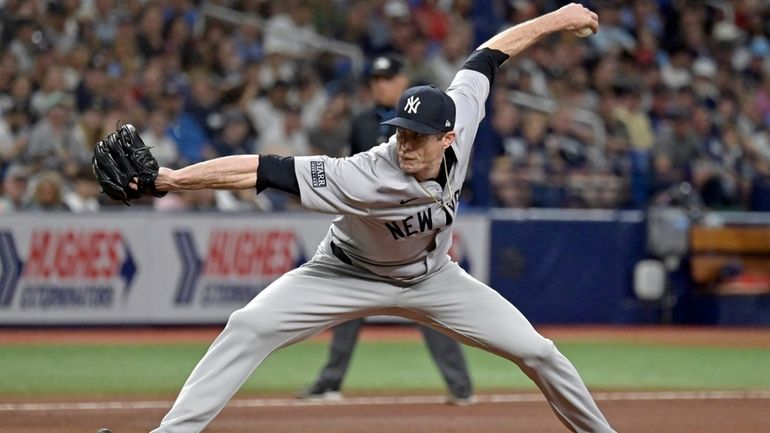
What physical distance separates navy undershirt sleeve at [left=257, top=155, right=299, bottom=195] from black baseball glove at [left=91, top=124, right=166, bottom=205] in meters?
0.42

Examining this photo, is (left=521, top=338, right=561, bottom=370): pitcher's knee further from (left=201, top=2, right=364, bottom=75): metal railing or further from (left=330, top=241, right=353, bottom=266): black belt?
(left=201, top=2, right=364, bottom=75): metal railing

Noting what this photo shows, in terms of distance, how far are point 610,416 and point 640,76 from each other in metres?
10.8

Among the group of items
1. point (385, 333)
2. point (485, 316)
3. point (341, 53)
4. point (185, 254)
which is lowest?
point (385, 333)

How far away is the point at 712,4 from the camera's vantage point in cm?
1998

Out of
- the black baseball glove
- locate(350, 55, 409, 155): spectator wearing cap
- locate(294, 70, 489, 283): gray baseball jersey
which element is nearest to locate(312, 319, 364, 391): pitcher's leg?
locate(350, 55, 409, 155): spectator wearing cap

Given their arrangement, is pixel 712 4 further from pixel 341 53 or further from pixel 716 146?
pixel 341 53

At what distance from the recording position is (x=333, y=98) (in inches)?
611

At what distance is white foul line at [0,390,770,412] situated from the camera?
8.31 metres

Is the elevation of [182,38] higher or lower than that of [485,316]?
higher

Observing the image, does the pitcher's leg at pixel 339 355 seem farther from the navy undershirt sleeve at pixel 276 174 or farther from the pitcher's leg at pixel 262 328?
the navy undershirt sleeve at pixel 276 174

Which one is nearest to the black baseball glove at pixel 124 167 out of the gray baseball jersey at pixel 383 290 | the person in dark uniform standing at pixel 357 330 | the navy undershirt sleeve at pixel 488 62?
the gray baseball jersey at pixel 383 290

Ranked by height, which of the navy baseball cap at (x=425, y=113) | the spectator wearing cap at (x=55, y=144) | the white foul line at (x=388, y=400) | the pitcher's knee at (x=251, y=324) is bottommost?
the white foul line at (x=388, y=400)

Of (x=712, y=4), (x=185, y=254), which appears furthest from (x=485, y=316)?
(x=712, y=4)

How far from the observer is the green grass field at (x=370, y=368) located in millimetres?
9695
